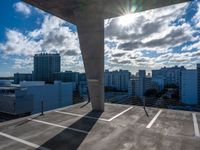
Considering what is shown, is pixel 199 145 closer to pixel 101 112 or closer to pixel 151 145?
pixel 151 145

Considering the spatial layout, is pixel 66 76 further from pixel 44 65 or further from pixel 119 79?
pixel 119 79

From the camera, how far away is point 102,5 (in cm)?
714

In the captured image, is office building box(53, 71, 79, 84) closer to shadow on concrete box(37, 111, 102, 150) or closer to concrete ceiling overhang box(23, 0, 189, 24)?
concrete ceiling overhang box(23, 0, 189, 24)

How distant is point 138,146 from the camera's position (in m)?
3.96

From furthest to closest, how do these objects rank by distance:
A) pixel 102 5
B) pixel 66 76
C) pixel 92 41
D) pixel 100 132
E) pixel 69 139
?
pixel 66 76 < pixel 92 41 < pixel 102 5 < pixel 100 132 < pixel 69 139

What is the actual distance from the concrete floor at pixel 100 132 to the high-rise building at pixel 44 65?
61.7 metres

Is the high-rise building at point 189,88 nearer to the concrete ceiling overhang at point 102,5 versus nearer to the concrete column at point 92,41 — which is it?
the concrete ceiling overhang at point 102,5

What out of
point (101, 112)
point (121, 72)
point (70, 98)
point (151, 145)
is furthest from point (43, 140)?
point (121, 72)

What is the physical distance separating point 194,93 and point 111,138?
50.7 meters

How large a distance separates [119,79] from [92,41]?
6861 cm

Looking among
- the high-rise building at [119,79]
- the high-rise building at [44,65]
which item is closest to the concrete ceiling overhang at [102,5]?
the high-rise building at [44,65]

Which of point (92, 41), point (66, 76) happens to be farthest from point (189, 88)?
point (92, 41)

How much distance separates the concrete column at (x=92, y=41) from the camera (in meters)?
7.19

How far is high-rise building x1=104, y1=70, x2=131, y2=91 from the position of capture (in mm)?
74431
